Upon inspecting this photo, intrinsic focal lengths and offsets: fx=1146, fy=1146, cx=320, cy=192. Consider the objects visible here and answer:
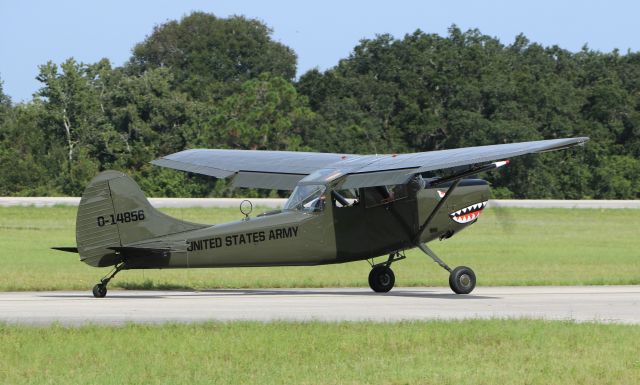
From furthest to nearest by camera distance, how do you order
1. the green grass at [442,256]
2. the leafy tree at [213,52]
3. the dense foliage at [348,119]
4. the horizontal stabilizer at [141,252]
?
1. the leafy tree at [213,52]
2. the dense foliage at [348,119]
3. the green grass at [442,256]
4. the horizontal stabilizer at [141,252]

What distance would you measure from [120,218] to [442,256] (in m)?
16.4

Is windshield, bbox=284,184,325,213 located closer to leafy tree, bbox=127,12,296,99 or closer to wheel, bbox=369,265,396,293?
wheel, bbox=369,265,396,293

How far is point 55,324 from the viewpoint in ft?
46.9

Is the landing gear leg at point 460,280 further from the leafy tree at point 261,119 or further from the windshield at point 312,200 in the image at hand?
the leafy tree at point 261,119

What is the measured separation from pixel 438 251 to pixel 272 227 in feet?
54.3

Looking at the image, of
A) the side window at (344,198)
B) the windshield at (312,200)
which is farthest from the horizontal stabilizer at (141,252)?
the side window at (344,198)

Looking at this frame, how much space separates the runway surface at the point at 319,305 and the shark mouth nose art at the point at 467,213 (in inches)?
52.9

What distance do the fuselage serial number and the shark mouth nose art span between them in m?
5.57

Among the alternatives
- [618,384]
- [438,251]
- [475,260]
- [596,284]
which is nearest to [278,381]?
[618,384]

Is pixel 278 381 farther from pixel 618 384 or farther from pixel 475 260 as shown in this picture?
pixel 475 260

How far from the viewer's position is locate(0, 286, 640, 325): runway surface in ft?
51.3

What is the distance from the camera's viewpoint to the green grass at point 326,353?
1086cm

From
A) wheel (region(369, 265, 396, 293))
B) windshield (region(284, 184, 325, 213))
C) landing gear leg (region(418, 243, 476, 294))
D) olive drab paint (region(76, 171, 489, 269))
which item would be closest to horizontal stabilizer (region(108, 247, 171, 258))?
olive drab paint (region(76, 171, 489, 269))

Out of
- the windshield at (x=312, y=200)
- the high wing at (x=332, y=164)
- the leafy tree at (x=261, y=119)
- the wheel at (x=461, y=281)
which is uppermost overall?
the leafy tree at (x=261, y=119)
